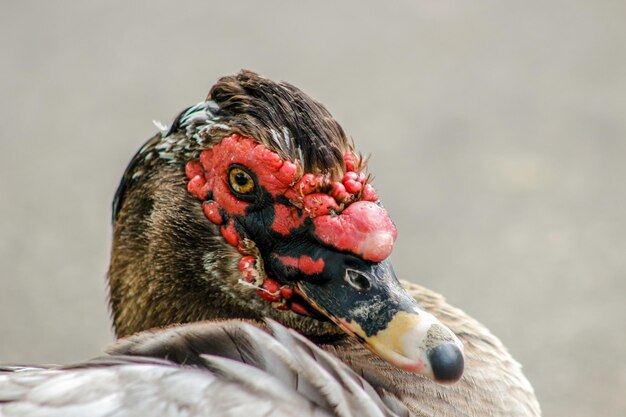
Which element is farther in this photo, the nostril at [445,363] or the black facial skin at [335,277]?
the black facial skin at [335,277]

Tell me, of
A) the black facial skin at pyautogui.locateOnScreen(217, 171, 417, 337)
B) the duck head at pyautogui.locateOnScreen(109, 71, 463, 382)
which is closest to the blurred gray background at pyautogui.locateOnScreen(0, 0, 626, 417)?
the duck head at pyautogui.locateOnScreen(109, 71, 463, 382)

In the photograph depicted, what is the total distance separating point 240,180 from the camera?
2824 mm

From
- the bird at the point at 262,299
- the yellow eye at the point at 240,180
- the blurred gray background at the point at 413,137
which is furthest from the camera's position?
the blurred gray background at the point at 413,137

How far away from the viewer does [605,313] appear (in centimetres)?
561

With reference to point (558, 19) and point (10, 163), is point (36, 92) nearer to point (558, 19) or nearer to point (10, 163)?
point (10, 163)

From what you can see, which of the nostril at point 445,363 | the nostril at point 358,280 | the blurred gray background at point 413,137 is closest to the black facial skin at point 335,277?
the nostril at point 358,280

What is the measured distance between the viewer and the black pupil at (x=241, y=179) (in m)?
2.81

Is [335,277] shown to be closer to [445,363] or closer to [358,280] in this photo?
[358,280]

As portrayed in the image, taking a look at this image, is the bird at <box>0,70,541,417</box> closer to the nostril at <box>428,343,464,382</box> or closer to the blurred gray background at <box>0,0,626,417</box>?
the nostril at <box>428,343,464,382</box>

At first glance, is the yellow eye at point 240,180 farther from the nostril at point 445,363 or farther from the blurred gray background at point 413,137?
the blurred gray background at point 413,137

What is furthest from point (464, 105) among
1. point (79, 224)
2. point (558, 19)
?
point (79, 224)

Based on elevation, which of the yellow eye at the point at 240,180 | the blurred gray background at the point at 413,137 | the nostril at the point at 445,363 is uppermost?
the blurred gray background at the point at 413,137

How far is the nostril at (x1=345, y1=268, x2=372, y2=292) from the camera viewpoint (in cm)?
257

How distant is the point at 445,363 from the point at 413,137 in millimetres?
4585
